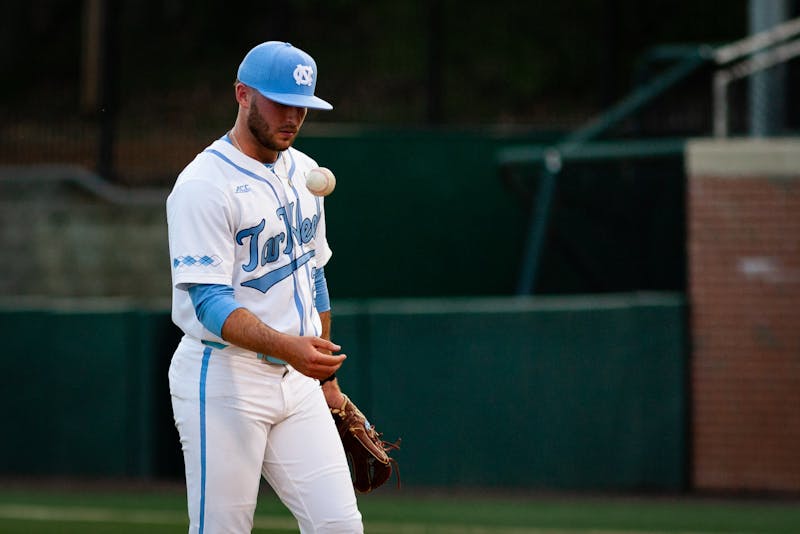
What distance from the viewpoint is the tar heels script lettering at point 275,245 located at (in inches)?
166

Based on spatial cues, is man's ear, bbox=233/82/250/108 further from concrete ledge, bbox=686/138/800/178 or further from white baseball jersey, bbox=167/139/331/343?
concrete ledge, bbox=686/138/800/178

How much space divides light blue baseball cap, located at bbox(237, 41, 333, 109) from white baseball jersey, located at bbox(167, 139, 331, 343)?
0.25 meters

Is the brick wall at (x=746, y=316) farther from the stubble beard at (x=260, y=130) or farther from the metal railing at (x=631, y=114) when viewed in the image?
the stubble beard at (x=260, y=130)

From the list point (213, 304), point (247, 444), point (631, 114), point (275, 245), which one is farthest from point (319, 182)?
point (631, 114)

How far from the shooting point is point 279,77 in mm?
4133

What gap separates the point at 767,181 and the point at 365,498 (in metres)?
3.74

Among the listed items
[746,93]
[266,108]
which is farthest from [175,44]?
[266,108]

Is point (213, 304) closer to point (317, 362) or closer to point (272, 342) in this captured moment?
point (272, 342)

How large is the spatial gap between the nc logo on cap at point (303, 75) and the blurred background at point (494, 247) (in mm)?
5908

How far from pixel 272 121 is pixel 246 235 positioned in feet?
1.21

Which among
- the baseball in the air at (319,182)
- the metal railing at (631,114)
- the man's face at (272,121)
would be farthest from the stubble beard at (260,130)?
the metal railing at (631,114)

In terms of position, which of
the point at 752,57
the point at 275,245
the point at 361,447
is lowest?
the point at 361,447

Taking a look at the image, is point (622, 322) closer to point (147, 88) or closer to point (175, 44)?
point (147, 88)

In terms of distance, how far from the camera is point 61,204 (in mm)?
12758
